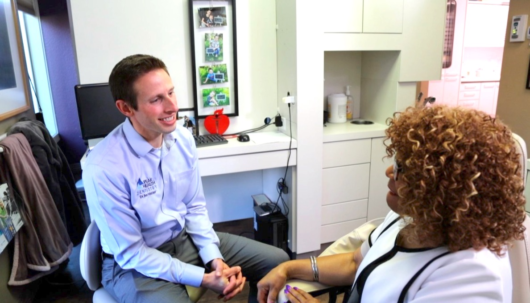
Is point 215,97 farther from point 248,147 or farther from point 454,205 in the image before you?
point 454,205

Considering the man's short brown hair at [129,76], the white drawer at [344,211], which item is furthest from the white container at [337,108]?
the man's short brown hair at [129,76]

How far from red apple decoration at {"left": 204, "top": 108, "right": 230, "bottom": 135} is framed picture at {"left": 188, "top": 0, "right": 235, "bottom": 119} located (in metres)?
0.04

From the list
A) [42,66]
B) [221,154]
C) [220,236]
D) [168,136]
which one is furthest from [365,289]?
[42,66]

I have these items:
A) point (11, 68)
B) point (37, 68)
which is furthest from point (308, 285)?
point (37, 68)

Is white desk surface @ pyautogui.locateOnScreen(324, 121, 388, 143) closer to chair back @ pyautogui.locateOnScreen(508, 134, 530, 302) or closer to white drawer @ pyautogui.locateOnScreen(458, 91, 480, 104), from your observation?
chair back @ pyautogui.locateOnScreen(508, 134, 530, 302)

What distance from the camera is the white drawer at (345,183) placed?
2297 mm

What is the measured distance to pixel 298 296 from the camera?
3.38 ft

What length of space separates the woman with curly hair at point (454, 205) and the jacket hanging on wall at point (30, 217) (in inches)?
64.2

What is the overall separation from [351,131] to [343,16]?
0.70 m

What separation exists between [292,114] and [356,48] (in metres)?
0.56

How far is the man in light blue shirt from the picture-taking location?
1.20m

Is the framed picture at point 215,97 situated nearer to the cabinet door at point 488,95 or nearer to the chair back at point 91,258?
the chair back at point 91,258

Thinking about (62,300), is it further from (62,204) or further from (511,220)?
(511,220)

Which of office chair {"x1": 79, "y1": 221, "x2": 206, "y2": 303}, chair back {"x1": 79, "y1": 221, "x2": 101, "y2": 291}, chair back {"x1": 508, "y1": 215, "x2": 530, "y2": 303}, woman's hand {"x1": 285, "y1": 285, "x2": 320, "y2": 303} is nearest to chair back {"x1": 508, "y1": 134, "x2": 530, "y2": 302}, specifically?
chair back {"x1": 508, "y1": 215, "x2": 530, "y2": 303}
